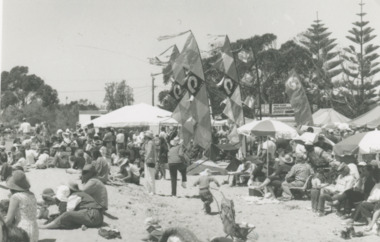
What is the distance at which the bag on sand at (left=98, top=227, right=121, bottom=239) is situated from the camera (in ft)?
21.9

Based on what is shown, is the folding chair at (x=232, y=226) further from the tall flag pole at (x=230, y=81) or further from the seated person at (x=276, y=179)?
the tall flag pole at (x=230, y=81)

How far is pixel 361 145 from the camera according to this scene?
8703 millimetres

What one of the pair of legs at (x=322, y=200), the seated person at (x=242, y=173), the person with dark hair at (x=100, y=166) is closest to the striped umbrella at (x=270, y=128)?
the seated person at (x=242, y=173)

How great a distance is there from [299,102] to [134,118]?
16.8 feet

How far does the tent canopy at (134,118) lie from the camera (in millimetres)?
16016

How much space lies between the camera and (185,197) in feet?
34.4

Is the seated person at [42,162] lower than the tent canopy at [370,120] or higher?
lower

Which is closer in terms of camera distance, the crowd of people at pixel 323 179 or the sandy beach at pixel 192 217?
the sandy beach at pixel 192 217

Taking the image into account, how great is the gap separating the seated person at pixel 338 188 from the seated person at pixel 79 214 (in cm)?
362

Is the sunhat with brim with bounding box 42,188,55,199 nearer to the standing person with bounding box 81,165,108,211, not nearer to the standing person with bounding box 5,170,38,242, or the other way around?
the standing person with bounding box 81,165,108,211

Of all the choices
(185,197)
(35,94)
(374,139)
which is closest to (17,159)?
(185,197)

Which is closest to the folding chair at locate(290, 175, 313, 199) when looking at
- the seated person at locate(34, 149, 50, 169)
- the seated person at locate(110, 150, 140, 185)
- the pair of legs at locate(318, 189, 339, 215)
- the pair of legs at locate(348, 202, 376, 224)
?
the pair of legs at locate(318, 189, 339, 215)

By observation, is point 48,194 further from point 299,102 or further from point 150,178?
point 299,102

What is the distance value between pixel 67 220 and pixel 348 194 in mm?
4200
